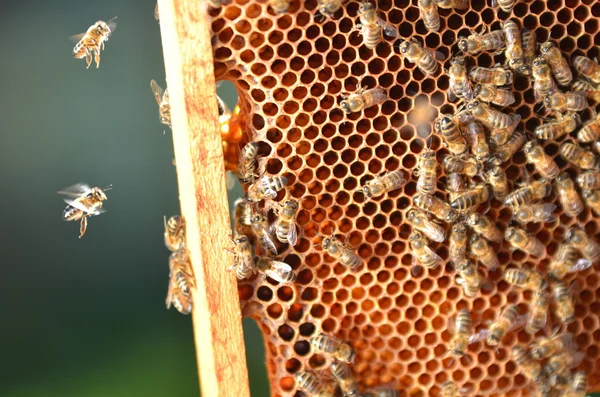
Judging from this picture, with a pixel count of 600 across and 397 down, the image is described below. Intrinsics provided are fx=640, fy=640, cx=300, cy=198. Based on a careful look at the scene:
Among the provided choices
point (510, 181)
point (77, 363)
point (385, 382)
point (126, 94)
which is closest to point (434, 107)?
point (510, 181)

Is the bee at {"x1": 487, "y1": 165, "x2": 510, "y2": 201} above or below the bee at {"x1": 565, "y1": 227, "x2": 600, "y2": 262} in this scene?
above

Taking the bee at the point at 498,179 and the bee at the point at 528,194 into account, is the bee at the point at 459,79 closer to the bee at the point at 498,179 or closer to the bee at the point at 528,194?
the bee at the point at 498,179

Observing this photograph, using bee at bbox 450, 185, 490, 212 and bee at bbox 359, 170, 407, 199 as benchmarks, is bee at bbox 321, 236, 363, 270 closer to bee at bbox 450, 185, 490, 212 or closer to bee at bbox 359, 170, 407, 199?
bee at bbox 359, 170, 407, 199

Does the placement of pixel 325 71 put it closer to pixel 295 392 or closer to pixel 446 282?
pixel 446 282

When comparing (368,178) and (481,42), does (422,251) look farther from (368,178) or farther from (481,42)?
(481,42)

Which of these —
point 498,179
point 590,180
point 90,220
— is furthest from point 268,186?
point 90,220

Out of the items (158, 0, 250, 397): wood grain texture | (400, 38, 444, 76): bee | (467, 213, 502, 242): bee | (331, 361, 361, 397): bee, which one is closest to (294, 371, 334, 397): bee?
(331, 361, 361, 397): bee

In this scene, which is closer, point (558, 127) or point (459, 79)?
point (459, 79)
